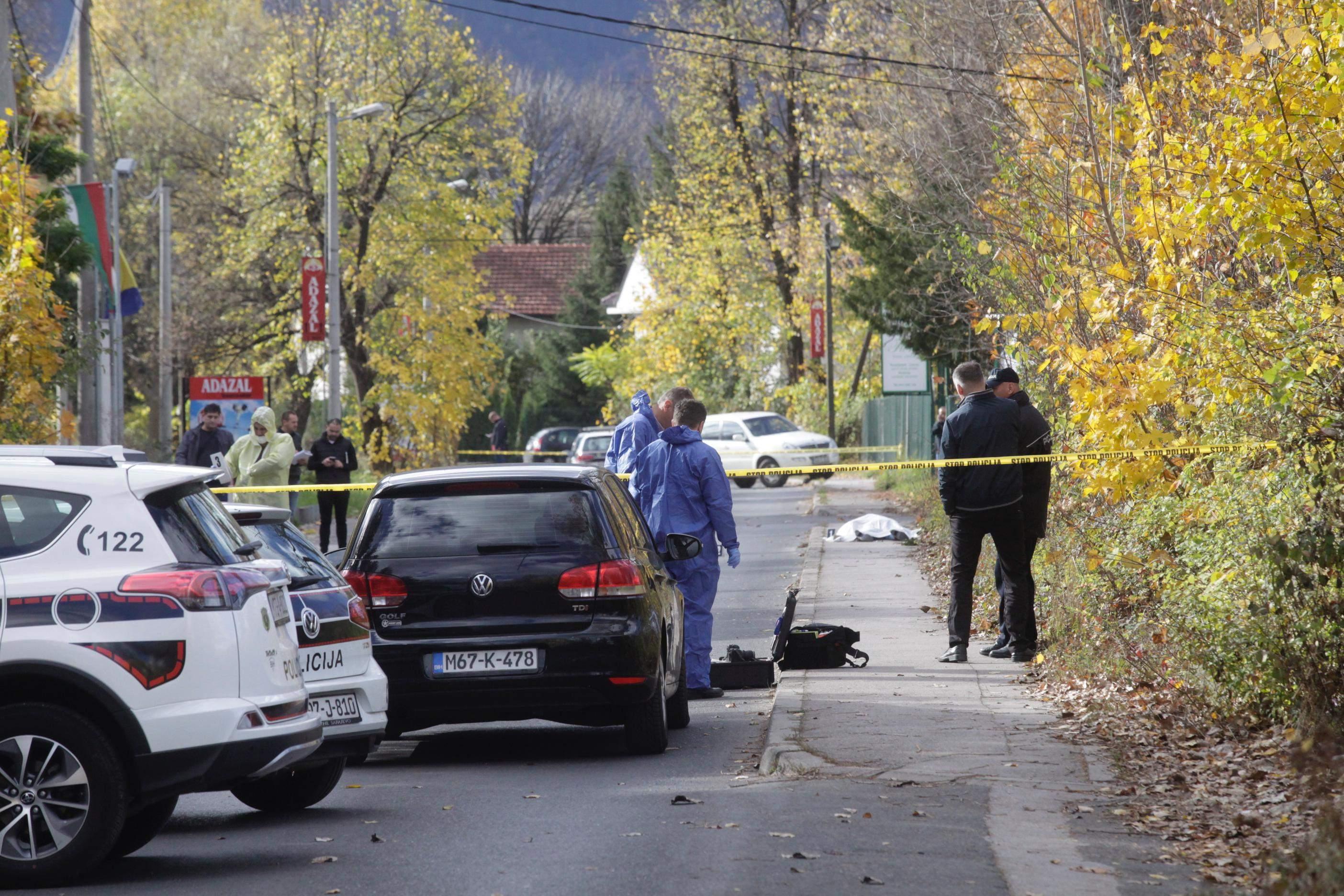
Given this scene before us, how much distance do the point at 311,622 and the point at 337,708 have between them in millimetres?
406

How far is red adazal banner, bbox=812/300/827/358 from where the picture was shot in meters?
42.2

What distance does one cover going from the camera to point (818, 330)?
42.5 m

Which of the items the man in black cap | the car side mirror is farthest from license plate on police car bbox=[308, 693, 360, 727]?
the man in black cap

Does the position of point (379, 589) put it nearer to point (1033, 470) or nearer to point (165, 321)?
point (1033, 470)

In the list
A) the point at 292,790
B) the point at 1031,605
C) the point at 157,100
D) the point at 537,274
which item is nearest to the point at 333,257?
the point at 157,100

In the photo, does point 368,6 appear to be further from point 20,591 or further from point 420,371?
point 20,591

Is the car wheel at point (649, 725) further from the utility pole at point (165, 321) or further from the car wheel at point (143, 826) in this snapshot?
the utility pole at point (165, 321)

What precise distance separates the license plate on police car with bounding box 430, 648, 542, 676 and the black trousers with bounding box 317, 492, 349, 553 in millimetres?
12810

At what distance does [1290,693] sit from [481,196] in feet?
106

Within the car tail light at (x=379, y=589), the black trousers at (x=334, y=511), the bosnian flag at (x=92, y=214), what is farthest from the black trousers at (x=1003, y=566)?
the bosnian flag at (x=92, y=214)

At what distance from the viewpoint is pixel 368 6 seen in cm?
3797

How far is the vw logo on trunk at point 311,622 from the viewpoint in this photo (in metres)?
7.55

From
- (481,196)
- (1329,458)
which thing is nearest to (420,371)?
(481,196)

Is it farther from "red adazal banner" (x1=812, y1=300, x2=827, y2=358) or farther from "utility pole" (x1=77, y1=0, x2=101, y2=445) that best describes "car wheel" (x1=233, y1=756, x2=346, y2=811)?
"red adazal banner" (x1=812, y1=300, x2=827, y2=358)
